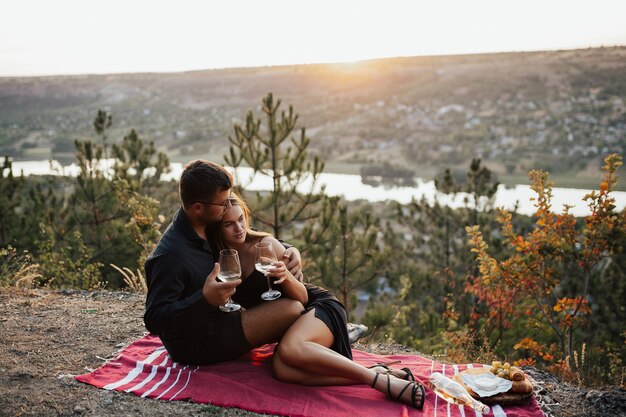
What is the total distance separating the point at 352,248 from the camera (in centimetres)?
1031

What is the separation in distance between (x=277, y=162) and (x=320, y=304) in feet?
22.8

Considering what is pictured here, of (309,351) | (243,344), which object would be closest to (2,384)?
(243,344)

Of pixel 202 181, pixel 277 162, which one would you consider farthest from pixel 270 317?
pixel 277 162

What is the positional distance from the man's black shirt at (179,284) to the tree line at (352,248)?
136 inches

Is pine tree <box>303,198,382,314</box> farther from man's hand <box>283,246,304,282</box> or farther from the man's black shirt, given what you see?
the man's black shirt

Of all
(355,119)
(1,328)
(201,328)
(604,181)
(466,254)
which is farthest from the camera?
(355,119)

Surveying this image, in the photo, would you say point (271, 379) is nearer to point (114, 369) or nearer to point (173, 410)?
point (173, 410)

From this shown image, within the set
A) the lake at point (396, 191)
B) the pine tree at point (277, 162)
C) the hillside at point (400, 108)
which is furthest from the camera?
the hillside at point (400, 108)

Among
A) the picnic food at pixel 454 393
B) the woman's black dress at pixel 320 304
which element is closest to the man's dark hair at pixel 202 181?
the woman's black dress at pixel 320 304

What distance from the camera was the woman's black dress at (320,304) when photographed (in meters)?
3.70

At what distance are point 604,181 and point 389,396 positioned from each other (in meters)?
3.94

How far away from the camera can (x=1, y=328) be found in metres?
4.69

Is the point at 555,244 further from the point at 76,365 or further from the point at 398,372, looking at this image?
the point at 76,365

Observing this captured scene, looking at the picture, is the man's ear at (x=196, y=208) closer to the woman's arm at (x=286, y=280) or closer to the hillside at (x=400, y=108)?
the woman's arm at (x=286, y=280)
